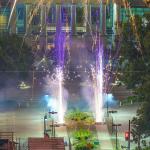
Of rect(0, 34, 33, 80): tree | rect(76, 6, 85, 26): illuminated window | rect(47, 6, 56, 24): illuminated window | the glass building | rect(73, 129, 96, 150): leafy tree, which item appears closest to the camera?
rect(73, 129, 96, 150): leafy tree

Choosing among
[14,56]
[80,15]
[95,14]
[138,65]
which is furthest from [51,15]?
[138,65]

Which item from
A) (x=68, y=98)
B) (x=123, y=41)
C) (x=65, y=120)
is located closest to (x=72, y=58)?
(x=68, y=98)

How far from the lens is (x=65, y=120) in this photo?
35000mm

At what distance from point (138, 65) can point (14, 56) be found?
23180mm

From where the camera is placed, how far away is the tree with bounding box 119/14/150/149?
23.5 m

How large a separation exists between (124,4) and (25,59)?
24.1m

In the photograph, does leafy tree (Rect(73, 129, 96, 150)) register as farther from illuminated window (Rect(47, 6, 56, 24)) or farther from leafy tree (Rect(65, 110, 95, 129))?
illuminated window (Rect(47, 6, 56, 24))

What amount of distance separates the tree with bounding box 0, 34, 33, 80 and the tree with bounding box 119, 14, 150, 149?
70.6 ft

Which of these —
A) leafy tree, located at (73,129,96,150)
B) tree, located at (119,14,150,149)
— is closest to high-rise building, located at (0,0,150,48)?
leafy tree, located at (73,129,96,150)

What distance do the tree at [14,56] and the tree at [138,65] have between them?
70.6 ft

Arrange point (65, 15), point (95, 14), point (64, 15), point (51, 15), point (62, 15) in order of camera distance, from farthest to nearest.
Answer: point (65, 15) → point (64, 15) → point (62, 15) → point (95, 14) → point (51, 15)

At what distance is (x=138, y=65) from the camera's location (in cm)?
2427

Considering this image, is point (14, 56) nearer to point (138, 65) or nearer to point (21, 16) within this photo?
point (21, 16)

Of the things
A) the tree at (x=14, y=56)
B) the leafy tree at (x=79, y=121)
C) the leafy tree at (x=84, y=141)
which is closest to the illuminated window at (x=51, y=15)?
the tree at (x=14, y=56)
